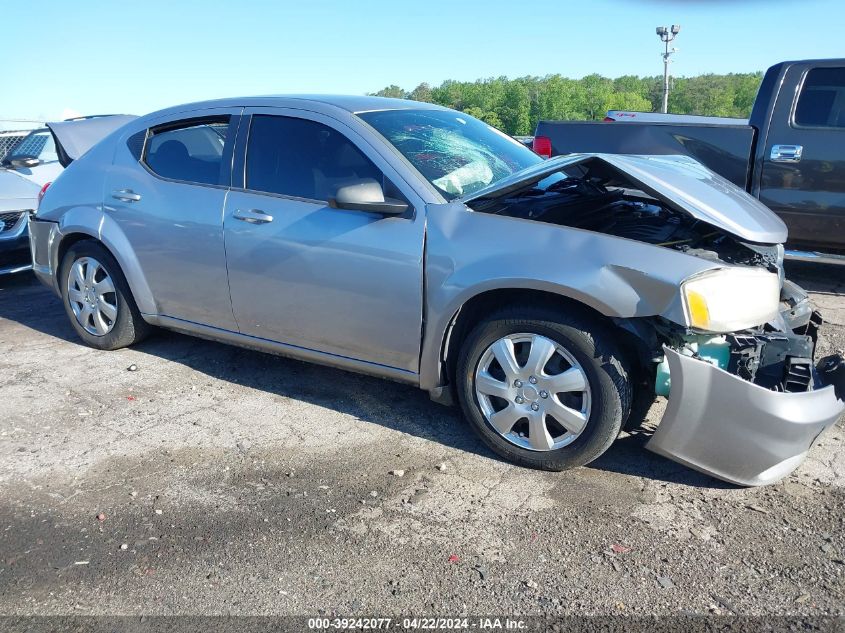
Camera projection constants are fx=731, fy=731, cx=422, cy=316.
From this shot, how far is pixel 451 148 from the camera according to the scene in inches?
162

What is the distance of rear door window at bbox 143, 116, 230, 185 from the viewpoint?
14.4ft

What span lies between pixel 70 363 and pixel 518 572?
12.0 ft

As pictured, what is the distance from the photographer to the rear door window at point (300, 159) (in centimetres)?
388

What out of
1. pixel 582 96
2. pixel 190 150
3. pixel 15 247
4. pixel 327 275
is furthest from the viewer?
pixel 582 96

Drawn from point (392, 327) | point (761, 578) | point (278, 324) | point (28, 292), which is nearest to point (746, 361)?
point (761, 578)

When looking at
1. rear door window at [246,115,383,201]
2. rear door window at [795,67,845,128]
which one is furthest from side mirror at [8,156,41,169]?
rear door window at [795,67,845,128]

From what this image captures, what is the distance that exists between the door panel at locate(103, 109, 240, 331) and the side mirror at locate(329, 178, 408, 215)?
102cm

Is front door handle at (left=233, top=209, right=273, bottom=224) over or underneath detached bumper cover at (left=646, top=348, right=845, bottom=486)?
over

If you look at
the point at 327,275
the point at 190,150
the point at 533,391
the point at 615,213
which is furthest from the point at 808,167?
the point at 190,150

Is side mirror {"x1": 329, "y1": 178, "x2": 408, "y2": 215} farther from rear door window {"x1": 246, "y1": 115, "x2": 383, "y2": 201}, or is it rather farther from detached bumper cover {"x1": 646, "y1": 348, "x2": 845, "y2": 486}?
detached bumper cover {"x1": 646, "y1": 348, "x2": 845, "y2": 486}

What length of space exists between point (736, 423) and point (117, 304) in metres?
3.98

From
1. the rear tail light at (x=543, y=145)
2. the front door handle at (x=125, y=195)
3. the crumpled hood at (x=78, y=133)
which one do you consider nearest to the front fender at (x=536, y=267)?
the front door handle at (x=125, y=195)

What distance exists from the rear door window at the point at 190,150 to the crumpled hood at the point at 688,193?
1.71 meters

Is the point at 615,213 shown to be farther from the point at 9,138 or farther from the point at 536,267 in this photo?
the point at 9,138
